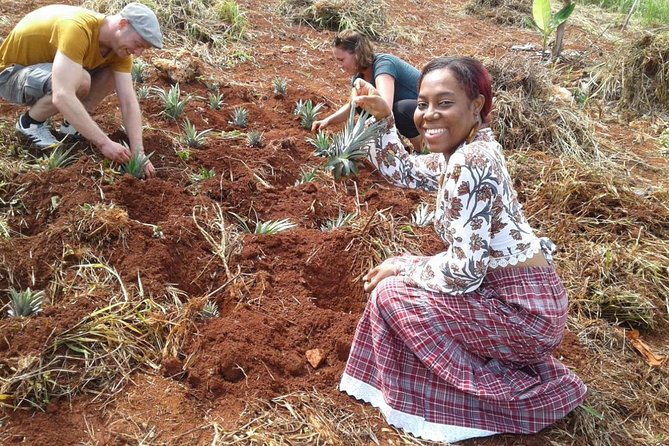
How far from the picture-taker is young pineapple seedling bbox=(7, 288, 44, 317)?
2471 millimetres

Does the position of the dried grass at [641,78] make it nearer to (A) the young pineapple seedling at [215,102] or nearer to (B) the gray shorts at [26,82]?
(A) the young pineapple seedling at [215,102]

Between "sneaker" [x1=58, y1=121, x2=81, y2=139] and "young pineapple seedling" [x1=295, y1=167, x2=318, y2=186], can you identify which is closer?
"sneaker" [x1=58, y1=121, x2=81, y2=139]

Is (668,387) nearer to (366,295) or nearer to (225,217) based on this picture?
(366,295)

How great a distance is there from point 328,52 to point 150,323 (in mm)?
4681

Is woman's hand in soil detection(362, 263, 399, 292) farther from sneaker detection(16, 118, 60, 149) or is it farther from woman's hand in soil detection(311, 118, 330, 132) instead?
sneaker detection(16, 118, 60, 149)

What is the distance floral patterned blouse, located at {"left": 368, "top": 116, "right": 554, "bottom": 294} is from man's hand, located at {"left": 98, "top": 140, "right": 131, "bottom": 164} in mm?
1795

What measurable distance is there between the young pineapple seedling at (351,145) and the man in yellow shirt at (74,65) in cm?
112

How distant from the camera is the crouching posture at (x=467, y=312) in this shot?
2.09 meters

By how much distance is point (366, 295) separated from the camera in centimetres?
298

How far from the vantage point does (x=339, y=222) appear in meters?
3.38

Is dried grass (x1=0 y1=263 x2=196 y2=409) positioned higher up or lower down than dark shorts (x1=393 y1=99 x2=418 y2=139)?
lower down

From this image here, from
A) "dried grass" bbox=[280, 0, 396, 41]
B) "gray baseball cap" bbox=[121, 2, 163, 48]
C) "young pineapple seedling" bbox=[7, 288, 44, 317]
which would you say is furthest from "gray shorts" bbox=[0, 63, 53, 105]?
"dried grass" bbox=[280, 0, 396, 41]

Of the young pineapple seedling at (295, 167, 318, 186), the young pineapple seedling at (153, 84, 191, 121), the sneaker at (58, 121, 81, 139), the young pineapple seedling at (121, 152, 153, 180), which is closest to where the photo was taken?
the young pineapple seedling at (121, 152, 153, 180)

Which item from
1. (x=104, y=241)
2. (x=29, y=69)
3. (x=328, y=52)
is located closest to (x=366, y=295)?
(x=104, y=241)
